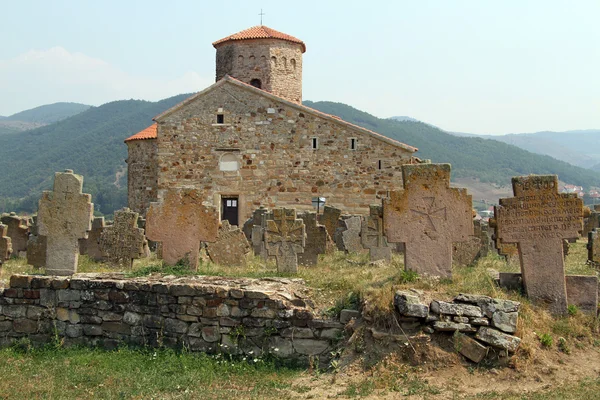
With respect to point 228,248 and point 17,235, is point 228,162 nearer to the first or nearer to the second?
point 17,235

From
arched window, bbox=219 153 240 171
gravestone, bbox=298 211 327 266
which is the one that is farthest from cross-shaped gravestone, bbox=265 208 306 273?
arched window, bbox=219 153 240 171

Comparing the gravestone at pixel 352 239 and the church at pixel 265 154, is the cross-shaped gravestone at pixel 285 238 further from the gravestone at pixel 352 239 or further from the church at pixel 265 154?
the church at pixel 265 154

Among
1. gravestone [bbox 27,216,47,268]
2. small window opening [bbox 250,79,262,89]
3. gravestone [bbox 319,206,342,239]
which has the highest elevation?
small window opening [bbox 250,79,262,89]

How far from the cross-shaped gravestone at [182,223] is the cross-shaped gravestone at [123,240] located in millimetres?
2608

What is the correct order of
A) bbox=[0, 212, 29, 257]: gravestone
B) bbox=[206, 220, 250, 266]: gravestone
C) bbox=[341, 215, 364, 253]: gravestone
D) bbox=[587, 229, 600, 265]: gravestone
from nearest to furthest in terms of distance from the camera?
bbox=[587, 229, 600, 265]: gravestone
bbox=[206, 220, 250, 266]: gravestone
bbox=[341, 215, 364, 253]: gravestone
bbox=[0, 212, 29, 257]: gravestone

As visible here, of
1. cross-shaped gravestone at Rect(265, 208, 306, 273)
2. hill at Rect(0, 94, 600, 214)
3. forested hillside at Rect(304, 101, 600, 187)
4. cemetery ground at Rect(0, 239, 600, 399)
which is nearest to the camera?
cemetery ground at Rect(0, 239, 600, 399)

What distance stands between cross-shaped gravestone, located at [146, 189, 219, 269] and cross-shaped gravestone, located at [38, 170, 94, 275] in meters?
0.96

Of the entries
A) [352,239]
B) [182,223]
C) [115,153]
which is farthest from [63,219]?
[115,153]

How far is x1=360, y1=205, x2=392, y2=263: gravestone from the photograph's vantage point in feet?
41.2

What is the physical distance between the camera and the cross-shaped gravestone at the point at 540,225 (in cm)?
772

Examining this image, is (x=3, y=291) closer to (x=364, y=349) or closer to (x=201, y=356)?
(x=201, y=356)

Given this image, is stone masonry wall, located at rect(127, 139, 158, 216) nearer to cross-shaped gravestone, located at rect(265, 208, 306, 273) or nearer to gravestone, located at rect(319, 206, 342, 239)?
gravestone, located at rect(319, 206, 342, 239)

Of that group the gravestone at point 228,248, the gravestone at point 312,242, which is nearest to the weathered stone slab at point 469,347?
the gravestone at point 312,242

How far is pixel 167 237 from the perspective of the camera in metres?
9.35
